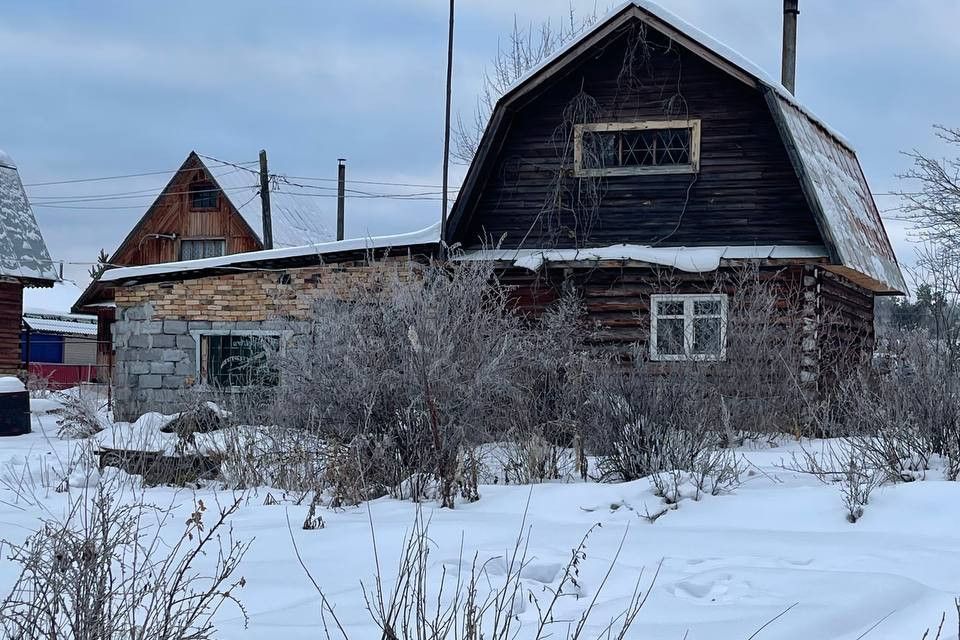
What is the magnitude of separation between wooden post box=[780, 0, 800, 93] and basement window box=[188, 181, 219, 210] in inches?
552

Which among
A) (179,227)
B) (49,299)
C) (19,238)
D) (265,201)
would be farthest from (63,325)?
(19,238)

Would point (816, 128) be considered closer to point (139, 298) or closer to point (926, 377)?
point (926, 377)

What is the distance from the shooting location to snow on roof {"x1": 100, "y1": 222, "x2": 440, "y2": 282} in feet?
43.6

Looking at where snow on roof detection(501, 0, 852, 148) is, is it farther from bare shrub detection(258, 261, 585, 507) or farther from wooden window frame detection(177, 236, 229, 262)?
wooden window frame detection(177, 236, 229, 262)

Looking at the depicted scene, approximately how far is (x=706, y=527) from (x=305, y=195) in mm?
25720

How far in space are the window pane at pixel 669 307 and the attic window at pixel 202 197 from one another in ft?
48.8

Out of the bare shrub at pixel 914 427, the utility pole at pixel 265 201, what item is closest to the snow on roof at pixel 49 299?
the utility pole at pixel 265 201

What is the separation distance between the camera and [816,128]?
47.7 feet

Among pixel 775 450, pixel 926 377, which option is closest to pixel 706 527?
pixel 926 377

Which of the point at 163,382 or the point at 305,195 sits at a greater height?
the point at 305,195

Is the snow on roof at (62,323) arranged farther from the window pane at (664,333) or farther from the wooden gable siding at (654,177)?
the window pane at (664,333)

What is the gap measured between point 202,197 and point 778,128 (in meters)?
16.5

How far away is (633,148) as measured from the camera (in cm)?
1349

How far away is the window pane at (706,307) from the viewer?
1273 cm
